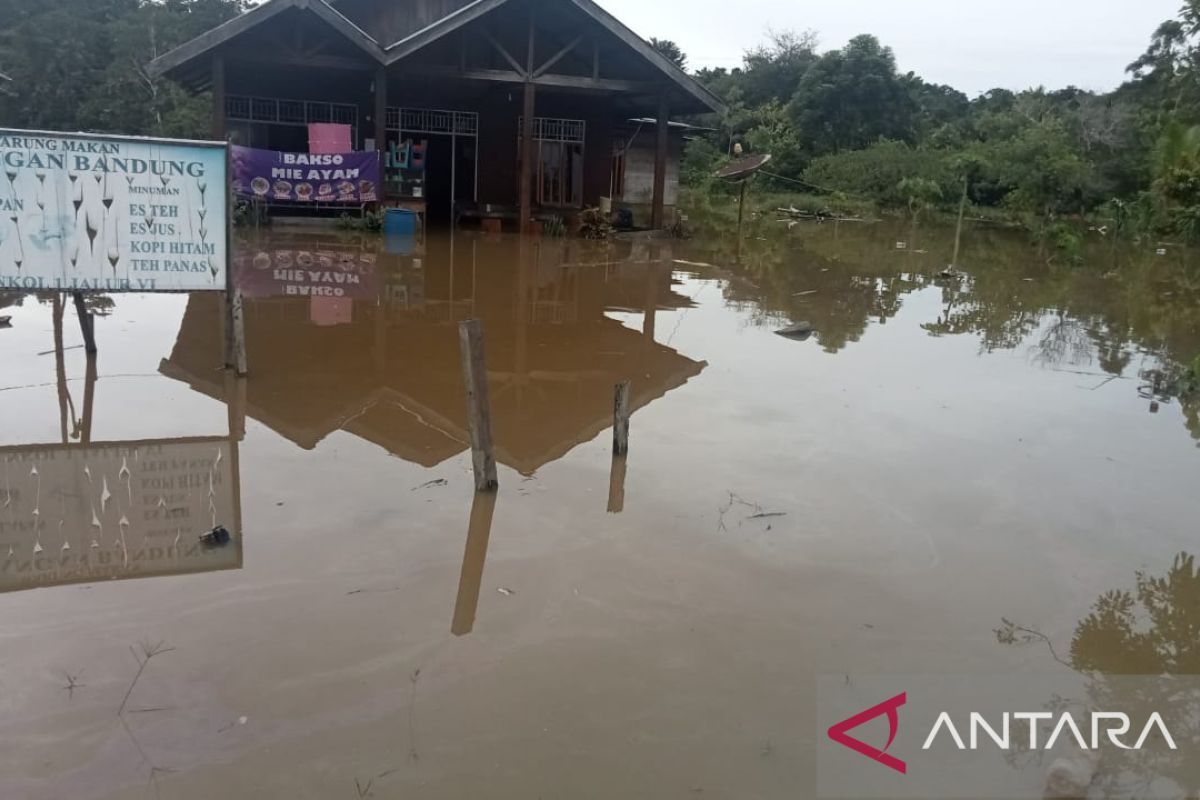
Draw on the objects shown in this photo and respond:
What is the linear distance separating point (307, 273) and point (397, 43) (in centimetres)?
653

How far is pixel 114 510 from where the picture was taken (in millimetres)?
5379

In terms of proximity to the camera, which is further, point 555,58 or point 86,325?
point 555,58

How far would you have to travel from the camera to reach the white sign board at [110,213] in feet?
23.1

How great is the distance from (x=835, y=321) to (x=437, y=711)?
382 inches

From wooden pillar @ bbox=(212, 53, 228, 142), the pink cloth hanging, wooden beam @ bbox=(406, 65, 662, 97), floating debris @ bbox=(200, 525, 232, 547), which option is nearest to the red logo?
floating debris @ bbox=(200, 525, 232, 547)

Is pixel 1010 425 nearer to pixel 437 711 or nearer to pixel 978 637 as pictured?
pixel 978 637

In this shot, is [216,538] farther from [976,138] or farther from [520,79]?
[976,138]

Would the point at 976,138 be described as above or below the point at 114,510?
above

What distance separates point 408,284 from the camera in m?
12.6

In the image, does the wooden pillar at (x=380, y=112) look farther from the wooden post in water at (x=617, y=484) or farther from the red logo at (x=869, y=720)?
the red logo at (x=869, y=720)

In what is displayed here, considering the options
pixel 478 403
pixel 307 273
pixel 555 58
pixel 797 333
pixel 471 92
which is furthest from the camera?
pixel 471 92

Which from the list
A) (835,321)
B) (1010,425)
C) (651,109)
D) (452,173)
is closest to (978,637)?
(1010,425)

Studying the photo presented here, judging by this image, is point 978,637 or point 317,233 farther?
point 317,233

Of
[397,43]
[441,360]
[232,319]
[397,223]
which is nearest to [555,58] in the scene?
[397,43]
